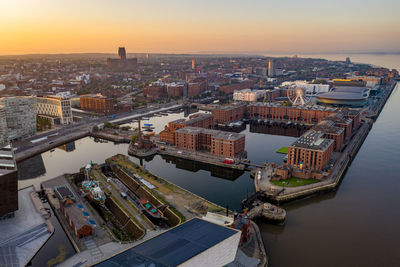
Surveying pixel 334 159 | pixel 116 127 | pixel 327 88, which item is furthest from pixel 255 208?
pixel 327 88

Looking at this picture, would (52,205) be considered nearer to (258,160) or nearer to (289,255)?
(289,255)

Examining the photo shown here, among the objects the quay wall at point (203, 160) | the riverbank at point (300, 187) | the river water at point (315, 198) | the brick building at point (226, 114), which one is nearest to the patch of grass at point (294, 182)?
the riverbank at point (300, 187)

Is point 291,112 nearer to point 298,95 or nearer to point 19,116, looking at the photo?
point 298,95

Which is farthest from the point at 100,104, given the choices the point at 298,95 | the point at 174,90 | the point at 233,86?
the point at 233,86

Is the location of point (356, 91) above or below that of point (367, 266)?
above

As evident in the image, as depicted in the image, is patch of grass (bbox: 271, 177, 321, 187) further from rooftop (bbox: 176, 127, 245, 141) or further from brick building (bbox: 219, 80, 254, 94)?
brick building (bbox: 219, 80, 254, 94)

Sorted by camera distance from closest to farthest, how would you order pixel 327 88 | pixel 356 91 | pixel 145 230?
1. pixel 145 230
2. pixel 356 91
3. pixel 327 88
